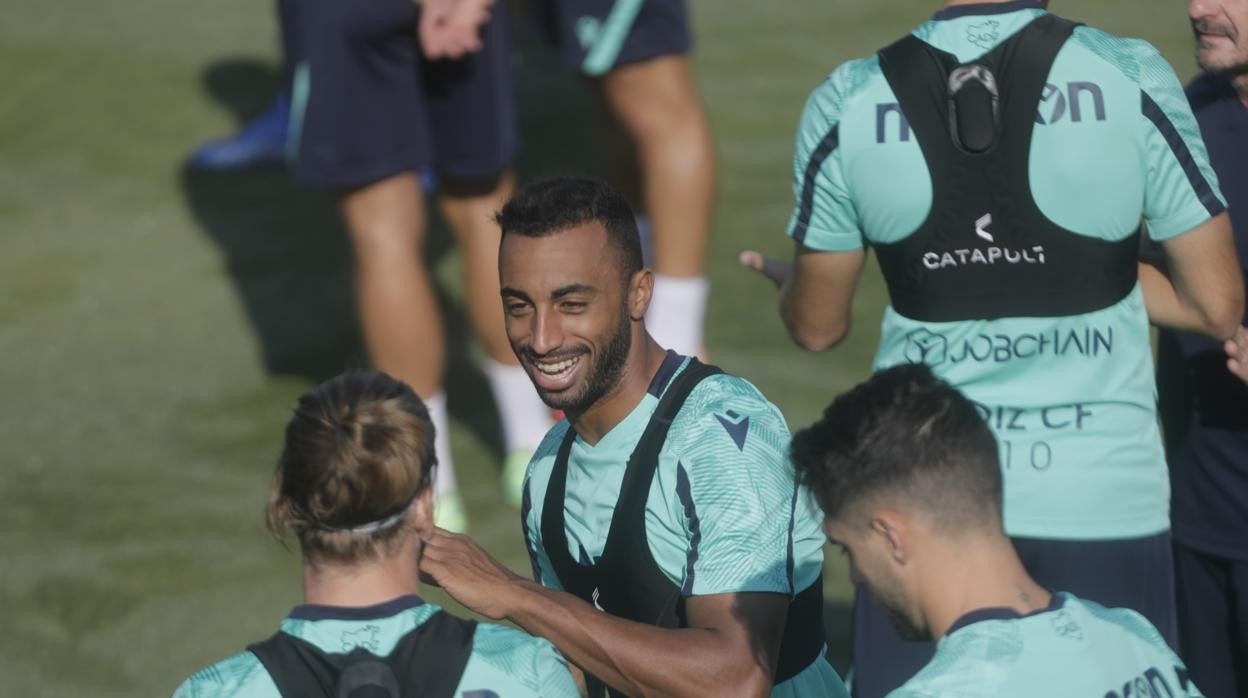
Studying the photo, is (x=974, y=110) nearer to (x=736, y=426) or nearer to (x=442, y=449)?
(x=736, y=426)

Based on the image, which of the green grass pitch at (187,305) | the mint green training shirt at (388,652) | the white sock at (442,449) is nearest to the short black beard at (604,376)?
the mint green training shirt at (388,652)

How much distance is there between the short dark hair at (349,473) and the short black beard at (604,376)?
51 centimetres

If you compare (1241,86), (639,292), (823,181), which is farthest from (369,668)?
(1241,86)

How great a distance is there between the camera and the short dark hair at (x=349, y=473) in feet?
8.76

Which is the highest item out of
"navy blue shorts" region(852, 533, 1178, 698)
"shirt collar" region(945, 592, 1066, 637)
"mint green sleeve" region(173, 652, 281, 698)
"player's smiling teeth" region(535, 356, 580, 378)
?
"player's smiling teeth" region(535, 356, 580, 378)

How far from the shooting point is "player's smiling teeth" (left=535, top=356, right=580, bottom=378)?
322 centimetres

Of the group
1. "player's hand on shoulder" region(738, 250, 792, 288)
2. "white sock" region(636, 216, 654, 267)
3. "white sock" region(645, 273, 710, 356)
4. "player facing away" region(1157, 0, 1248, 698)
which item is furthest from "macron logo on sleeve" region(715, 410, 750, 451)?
"white sock" region(636, 216, 654, 267)

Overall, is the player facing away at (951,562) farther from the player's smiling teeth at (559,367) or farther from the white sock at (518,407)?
the white sock at (518,407)

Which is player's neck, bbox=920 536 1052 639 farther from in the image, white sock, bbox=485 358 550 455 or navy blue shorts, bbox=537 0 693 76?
navy blue shorts, bbox=537 0 693 76

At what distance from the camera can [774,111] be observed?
884 cm

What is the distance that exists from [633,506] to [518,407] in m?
2.70

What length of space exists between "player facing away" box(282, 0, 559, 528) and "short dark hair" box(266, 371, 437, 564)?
269 centimetres

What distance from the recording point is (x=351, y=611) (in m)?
2.67

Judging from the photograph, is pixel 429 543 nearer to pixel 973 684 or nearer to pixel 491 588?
pixel 491 588
